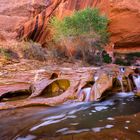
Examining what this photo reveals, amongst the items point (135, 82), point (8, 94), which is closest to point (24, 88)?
point (8, 94)

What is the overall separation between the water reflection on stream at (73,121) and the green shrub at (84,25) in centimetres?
907

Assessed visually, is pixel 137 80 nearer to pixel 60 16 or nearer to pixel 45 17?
pixel 60 16

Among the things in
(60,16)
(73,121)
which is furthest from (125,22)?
(73,121)

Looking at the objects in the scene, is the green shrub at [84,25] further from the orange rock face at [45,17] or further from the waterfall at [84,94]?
the waterfall at [84,94]

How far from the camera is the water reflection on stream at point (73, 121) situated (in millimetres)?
3971

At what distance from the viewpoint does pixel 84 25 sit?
15.0 meters

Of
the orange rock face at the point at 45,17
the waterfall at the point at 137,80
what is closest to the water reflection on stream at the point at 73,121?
the waterfall at the point at 137,80

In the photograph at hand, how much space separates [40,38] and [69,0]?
401cm

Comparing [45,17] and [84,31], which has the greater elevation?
[45,17]

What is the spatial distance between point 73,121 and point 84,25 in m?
11.0

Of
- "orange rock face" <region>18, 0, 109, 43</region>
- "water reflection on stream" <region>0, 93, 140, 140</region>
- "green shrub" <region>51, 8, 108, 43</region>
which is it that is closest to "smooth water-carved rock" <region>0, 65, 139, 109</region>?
"water reflection on stream" <region>0, 93, 140, 140</region>

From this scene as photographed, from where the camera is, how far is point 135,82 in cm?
820

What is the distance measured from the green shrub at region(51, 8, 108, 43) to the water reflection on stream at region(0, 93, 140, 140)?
907 centimetres

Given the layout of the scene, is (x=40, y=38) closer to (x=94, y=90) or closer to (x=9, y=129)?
(x=94, y=90)
